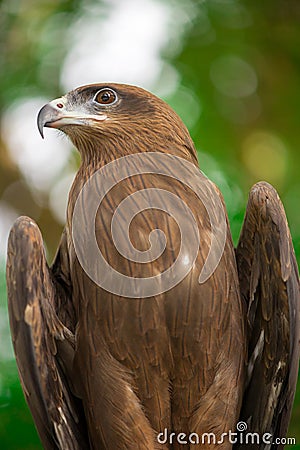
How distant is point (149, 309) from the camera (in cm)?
274

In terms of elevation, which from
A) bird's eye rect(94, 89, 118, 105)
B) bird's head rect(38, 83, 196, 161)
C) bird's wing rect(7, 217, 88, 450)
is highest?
bird's eye rect(94, 89, 118, 105)

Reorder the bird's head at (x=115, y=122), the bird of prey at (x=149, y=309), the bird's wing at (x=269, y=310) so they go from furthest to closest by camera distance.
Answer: the bird's head at (x=115, y=122)
the bird's wing at (x=269, y=310)
the bird of prey at (x=149, y=309)

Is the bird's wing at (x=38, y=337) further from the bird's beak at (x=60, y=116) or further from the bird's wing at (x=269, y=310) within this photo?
the bird's wing at (x=269, y=310)

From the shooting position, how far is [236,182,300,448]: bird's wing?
2.90 metres

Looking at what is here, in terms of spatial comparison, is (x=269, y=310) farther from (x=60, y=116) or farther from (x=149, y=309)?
(x=60, y=116)

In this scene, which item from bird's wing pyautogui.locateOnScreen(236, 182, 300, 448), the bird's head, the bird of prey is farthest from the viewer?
the bird's head


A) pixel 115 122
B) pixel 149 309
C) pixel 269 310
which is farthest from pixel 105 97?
pixel 269 310

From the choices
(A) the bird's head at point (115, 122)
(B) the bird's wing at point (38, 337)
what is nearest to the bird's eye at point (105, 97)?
(A) the bird's head at point (115, 122)

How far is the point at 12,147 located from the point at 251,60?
1850 millimetres

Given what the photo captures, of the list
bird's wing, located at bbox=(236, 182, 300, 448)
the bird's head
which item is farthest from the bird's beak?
bird's wing, located at bbox=(236, 182, 300, 448)

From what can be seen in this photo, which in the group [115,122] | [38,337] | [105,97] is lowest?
[38,337]

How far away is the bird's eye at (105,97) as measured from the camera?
10.2 feet

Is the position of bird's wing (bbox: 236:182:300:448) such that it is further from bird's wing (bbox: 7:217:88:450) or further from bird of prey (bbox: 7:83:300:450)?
bird's wing (bbox: 7:217:88:450)

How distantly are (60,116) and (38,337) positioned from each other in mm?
902
